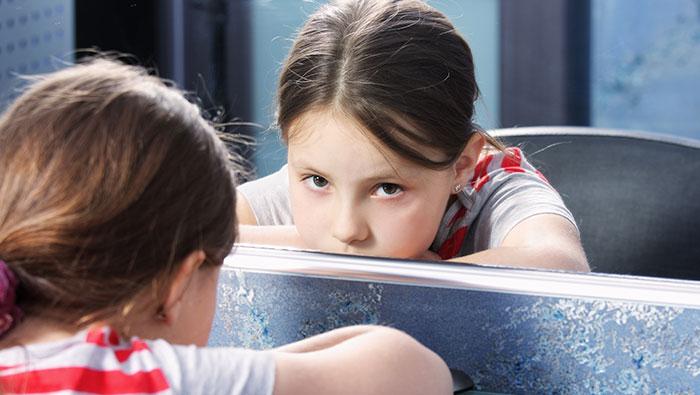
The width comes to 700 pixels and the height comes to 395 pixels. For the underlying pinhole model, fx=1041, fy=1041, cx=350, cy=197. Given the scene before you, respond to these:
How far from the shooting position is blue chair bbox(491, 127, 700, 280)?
0.85m

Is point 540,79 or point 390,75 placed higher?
point 390,75

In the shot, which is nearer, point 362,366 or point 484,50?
point 362,366

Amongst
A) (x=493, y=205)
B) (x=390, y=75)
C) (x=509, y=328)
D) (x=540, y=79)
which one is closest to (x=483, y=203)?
(x=493, y=205)

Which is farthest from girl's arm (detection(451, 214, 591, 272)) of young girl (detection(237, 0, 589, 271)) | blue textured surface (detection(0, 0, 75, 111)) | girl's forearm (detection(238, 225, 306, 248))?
blue textured surface (detection(0, 0, 75, 111))

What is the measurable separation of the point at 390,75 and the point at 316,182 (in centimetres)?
8

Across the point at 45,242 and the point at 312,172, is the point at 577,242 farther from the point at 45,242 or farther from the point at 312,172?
the point at 45,242

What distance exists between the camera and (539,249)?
0.56m

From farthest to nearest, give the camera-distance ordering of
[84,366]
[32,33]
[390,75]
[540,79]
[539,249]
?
[540,79]
[32,33]
[390,75]
[539,249]
[84,366]

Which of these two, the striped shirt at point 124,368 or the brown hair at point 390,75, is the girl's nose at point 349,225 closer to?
the brown hair at point 390,75

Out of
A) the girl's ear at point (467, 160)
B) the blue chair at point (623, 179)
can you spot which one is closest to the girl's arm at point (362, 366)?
the girl's ear at point (467, 160)

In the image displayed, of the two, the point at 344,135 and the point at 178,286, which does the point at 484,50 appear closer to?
the point at 344,135

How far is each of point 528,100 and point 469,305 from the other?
2.68 ft

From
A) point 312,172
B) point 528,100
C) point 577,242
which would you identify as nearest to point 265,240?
point 312,172

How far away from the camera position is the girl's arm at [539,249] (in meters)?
0.53
